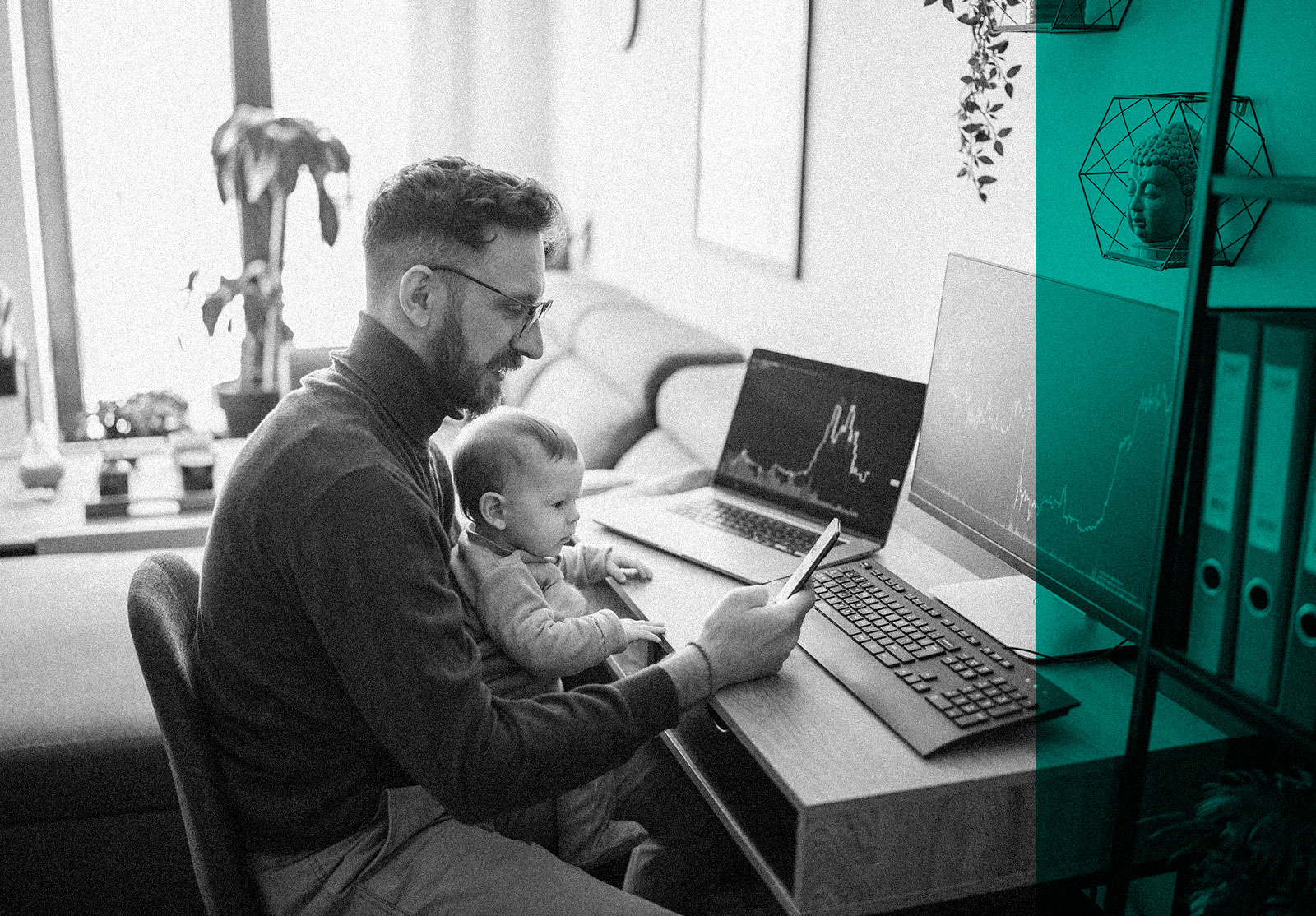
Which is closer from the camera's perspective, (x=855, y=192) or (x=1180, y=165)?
(x=1180, y=165)

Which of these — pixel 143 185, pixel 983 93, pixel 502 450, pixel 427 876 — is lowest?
pixel 427 876

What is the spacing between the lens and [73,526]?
9.14 ft

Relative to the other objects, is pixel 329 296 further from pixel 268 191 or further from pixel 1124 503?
pixel 1124 503

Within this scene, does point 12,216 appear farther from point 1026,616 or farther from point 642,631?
point 1026,616

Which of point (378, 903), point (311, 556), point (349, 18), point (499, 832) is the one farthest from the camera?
point (349, 18)

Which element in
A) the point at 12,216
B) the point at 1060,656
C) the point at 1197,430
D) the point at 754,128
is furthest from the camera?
the point at 12,216

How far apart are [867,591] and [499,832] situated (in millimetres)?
542

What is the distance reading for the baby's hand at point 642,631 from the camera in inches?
56.7

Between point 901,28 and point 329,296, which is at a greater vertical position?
point 901,28

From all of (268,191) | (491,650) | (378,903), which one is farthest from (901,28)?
(268,191)

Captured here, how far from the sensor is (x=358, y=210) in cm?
439

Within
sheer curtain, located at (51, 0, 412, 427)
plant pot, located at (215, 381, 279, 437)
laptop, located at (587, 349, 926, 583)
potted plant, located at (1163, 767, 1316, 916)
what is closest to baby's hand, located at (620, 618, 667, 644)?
laptop, located at (587, 349, 926, 583)

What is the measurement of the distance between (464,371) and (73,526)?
1870 millimetres

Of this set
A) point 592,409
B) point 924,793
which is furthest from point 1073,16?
point 592,409
